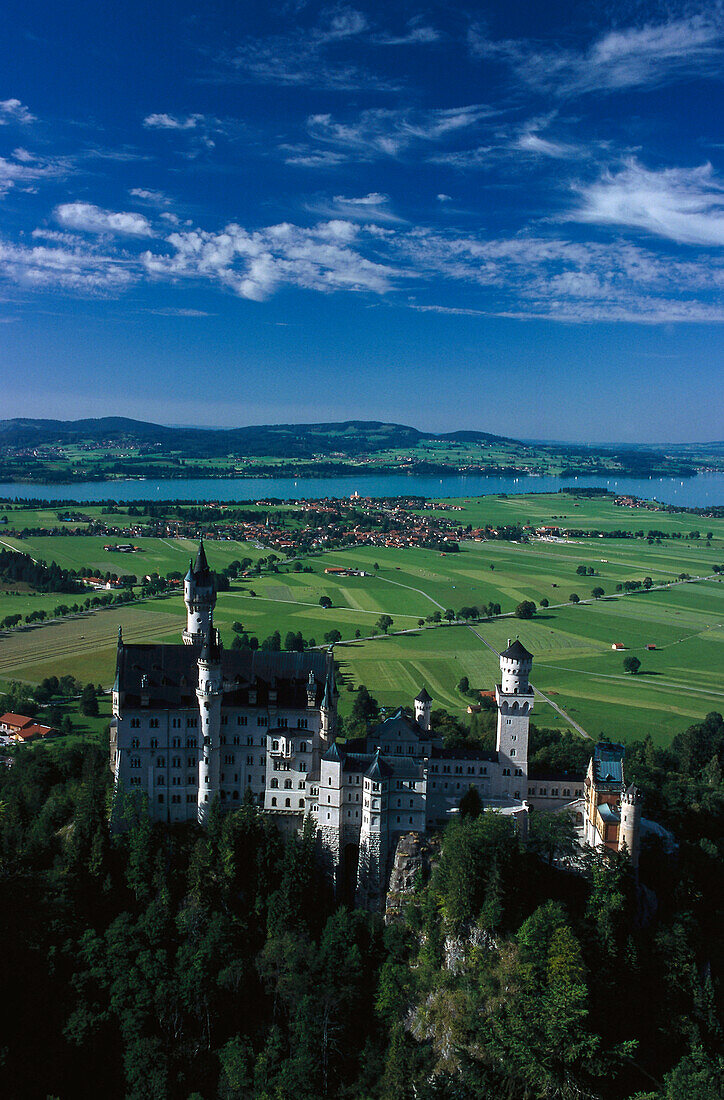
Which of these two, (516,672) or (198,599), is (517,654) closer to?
(516,672)

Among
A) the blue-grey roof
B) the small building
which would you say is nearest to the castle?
the blue-grey roof

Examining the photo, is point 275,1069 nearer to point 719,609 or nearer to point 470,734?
point 470,734

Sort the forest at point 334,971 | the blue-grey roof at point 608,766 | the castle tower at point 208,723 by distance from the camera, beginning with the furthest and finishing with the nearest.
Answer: the blue-grey roof at point 608,766 < the castle tower at point 208,723 < the forest at point 334,971

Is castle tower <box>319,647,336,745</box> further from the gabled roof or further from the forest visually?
the gabled roof

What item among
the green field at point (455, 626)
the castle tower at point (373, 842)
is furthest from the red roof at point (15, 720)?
the castle tower at point (373, 842)

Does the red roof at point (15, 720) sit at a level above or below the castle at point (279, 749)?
below

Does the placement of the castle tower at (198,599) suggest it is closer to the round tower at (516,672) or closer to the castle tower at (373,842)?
the castle tower at (373,842)
